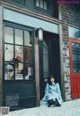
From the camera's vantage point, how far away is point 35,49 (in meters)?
10.2

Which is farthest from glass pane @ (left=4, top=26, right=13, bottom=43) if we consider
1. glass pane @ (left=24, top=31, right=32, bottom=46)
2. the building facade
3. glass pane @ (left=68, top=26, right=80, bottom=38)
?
glass pane @ (left=68, top=26, right=80, bottom=38)

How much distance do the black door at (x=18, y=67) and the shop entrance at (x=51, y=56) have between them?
161cm

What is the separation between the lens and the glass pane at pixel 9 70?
9.10 meters

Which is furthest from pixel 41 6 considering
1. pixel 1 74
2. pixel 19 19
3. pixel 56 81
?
pixel 1 74

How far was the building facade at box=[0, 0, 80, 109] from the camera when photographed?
30.0 ft

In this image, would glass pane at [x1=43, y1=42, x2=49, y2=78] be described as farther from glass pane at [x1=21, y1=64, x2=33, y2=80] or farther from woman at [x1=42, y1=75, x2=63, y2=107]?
glass pane at [x1=21, y1=64, x2=33, y2=80]

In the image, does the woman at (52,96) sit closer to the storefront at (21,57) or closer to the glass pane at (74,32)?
the storefront at (21,57)

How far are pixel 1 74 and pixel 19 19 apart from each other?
2053 mm

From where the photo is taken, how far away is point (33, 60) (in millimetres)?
10117

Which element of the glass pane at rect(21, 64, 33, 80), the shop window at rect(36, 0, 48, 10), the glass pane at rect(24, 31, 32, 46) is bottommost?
the glass pane at rect(21, 64, 33, 80)

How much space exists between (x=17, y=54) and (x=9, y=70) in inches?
25.2

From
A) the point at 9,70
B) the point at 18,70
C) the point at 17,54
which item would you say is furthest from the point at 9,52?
the point at 18,70

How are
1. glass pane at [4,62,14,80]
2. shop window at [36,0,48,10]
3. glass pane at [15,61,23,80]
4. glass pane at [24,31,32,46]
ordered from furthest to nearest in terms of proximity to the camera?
shop window at [36,0,48,10] → glass pane at [24,31,32,46] → glass pane at [15,61,23,80] → glass pane at [4,62,14,80]

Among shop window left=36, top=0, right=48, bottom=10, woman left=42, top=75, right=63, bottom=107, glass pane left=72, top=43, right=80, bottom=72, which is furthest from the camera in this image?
glass pane left=72, top=43, right=80, bottom=72
